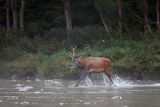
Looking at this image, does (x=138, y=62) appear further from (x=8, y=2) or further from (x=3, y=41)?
(x=8, y=2)

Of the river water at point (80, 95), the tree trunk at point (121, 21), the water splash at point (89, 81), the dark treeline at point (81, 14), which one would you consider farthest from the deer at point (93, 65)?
the tree trunk at point (121, 21)

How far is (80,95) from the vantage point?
21516mm

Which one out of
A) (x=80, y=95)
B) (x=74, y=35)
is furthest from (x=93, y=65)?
(x=74, y=35)

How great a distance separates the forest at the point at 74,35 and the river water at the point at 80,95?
3.57 m

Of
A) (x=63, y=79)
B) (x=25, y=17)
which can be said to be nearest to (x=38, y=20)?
(x=25, y=17)

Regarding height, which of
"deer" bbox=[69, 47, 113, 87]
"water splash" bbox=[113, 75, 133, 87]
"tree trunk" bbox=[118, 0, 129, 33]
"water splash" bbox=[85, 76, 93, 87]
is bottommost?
"water splash" bbox=[113, 75, 133, 87]

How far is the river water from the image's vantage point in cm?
1867

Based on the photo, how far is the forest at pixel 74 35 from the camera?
3133 centimetres

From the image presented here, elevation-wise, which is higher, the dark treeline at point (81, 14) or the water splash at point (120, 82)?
the dark treeline at point (81, 14)

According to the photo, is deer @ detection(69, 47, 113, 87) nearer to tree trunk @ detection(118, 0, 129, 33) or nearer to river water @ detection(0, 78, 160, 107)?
river water @ detection(0, 78, 160, 107)

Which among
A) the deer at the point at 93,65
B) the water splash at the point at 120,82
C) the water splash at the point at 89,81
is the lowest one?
the water splash at the point at 120,82

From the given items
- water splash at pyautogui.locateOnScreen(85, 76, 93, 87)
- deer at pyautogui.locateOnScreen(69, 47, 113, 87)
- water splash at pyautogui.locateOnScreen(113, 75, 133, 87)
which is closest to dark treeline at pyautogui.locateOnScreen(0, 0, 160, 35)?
water splash at pyautogui.locateOnScreen(113, 75, 133, 87)

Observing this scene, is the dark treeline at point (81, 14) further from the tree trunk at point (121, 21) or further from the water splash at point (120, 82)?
the water splash at point (120, 82)

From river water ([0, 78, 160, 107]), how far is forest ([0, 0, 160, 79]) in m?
3.57
